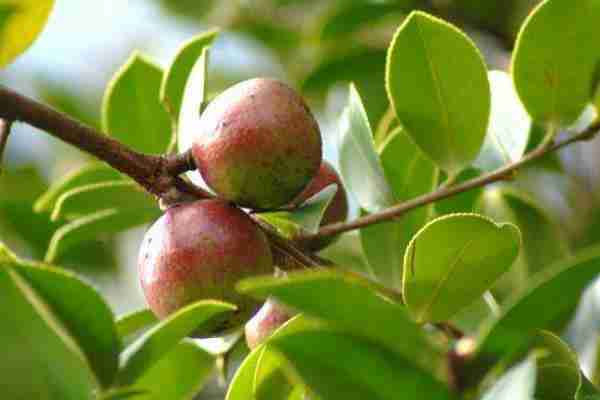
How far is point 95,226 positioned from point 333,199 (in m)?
0.33

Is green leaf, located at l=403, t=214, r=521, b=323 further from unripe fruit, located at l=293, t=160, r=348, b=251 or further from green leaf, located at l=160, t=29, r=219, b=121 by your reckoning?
green leaf, located at l=160, t=29, r=219, b=121

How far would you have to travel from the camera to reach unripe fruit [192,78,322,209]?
116 centimetres

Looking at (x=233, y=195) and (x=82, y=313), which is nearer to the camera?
(x=82, y=313)

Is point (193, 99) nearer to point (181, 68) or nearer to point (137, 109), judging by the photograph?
point (181, 68)

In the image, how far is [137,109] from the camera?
62.9 inches

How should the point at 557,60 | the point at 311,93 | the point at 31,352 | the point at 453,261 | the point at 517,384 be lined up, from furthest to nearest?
the point at 311,93 → the point at 557,60 → the point at 453,261 → the point at 31,352 → the point at 517,384

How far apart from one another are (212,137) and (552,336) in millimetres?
412

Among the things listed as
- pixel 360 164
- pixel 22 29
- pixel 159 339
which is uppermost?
pixel 22 29

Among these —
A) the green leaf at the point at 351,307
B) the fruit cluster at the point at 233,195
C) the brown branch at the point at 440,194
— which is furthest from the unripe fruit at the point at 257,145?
the green leaf at the point at 351,307

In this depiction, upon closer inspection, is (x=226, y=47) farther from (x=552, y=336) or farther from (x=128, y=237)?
(x=552, y=336)

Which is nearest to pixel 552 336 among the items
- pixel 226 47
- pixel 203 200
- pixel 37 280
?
pixel 203 200

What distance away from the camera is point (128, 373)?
919mm

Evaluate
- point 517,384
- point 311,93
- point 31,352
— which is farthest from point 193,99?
point 311,93

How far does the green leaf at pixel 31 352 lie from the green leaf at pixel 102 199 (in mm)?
525
